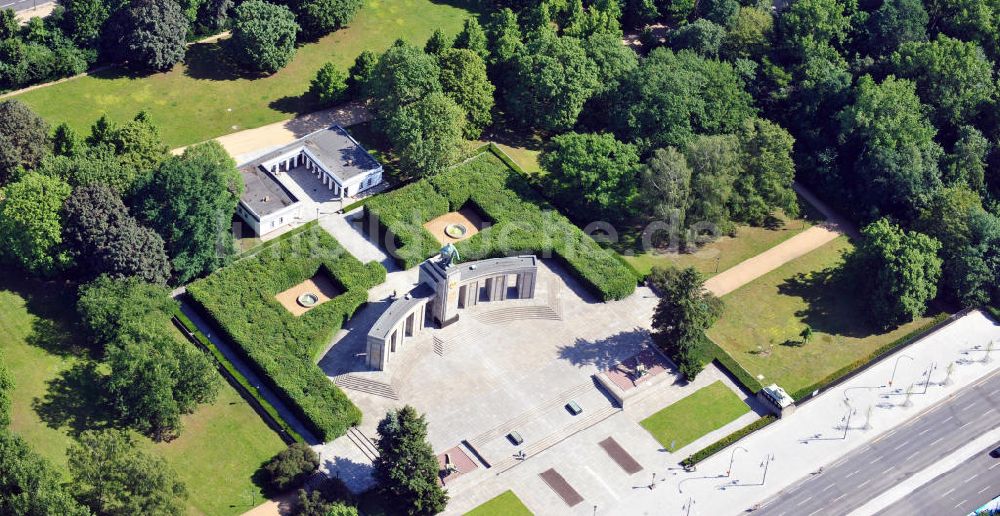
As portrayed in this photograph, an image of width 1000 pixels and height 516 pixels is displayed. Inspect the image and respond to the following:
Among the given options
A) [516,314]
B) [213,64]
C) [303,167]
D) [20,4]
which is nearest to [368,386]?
[516,314]

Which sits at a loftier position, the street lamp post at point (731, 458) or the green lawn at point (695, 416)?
the green lawn at point (695, 416)

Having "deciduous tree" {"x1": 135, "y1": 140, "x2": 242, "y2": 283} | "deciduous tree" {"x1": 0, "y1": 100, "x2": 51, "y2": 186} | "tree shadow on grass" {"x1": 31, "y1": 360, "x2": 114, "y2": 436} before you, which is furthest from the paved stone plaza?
"deciduous tree" {"x1": 0, "y1": 100, "x2": 51, "y2": 186}

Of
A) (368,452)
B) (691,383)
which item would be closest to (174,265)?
(368,452)

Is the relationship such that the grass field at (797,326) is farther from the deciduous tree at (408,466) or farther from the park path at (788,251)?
the deciduous tree at (408,466)

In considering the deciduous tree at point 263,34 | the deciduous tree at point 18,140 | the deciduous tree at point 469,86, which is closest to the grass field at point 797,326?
the deciduous tree at point 469,86

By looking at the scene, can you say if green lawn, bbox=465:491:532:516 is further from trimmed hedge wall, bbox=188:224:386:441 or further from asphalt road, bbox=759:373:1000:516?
asphalt road, bbox=759:373:1000:516

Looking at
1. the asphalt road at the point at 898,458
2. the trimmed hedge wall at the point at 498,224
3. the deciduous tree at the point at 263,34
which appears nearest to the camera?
the asphalt road at the point at 898,458

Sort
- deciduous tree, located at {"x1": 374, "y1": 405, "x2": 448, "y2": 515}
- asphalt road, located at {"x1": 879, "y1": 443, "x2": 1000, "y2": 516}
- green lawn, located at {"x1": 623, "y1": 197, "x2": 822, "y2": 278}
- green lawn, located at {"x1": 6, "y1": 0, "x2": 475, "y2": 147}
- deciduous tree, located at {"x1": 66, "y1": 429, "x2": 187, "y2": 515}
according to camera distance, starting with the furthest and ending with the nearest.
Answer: green lawn, located at {"x1": 6, "y1": 0, "x2": 475, "y2": 147}, green lawn, located at {"x1": 623, "y1": 197, "x2": 822, "y2": 278}, asphalt road, located at {"x1": 879, "y1": 443, "x2": 1000, "y2": 516}, deciduous tree, located at {"x1": 374, "y1": 405, "x2": 448, "y2": 515}, deciduous tree, located at {"x1": 66, "y1": 429, "x2": 187, "y2": 515}
